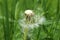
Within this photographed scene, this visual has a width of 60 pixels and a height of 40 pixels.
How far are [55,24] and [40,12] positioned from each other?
146 millimetres

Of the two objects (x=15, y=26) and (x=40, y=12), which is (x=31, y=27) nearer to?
(x=15, y=26)

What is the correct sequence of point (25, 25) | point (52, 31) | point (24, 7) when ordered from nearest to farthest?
point (25, 25) < point (52, 31) < point (24, 7)

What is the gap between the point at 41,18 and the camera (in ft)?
4.88

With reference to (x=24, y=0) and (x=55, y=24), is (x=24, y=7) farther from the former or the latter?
(x=55, y=24)

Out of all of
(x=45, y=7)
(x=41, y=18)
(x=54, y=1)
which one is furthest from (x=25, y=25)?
(x=54, y=1)

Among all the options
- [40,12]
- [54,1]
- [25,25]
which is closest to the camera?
[25,25]

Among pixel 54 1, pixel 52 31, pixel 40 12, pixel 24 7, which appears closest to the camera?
pixel 52 31

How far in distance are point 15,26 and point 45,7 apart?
0.30 meters

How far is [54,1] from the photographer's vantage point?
6.64 feet

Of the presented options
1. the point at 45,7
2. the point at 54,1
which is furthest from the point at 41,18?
the point at 54,1

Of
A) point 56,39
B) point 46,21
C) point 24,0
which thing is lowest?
point 56,39

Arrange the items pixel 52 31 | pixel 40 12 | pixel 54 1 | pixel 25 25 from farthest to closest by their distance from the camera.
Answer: pixel 54 1, pixel 40 12, pixel 52 31, pixel 25 25

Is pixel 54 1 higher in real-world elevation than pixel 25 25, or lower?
higher

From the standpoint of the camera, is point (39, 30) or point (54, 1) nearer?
point (39, 30)
